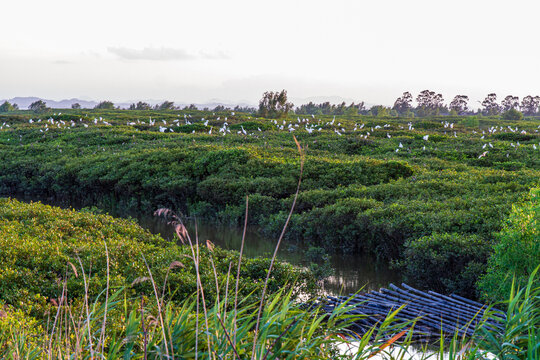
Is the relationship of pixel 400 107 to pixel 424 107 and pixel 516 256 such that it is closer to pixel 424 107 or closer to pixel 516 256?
pixel 424 107

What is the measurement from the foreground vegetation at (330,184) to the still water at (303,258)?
46 centimetres

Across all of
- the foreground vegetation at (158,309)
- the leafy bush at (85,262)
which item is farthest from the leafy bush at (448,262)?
the leafy bush at (85,262)

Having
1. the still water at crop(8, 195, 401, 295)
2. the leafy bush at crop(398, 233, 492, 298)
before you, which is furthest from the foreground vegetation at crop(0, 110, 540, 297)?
the still water at crop(8, 195, 401, 295)

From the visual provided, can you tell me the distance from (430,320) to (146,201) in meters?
13.9

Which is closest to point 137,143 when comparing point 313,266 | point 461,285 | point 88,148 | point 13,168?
point 88,148

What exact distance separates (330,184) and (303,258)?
5236 mm

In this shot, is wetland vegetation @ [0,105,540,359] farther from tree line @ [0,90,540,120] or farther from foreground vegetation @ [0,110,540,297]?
tree line @ [0,90,540,120]

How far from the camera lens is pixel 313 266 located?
10.8 metres

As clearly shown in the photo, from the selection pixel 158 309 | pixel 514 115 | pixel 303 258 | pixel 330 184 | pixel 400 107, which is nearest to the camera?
pixel 158 309

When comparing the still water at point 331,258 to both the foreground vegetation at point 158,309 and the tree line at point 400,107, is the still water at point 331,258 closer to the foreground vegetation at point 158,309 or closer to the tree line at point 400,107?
the foreground vegetation at point 158,309

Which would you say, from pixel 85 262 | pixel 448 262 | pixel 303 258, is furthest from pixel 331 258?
pixel 85 262

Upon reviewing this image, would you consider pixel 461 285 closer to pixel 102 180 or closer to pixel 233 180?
pixel 233 180

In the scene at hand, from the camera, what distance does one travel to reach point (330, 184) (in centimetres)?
1775

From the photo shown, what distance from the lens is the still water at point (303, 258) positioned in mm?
11203
